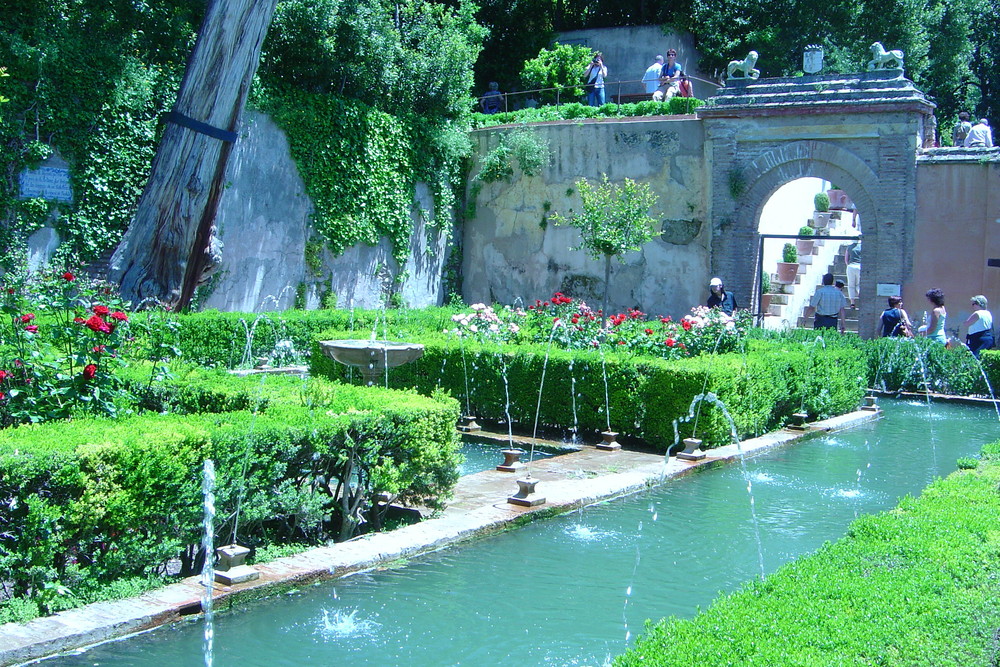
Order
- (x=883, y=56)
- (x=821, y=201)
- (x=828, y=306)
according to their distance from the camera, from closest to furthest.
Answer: (x=828, y=306) → (x=883, y=56) → (x=821, y=201)

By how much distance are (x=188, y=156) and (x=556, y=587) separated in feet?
32.6

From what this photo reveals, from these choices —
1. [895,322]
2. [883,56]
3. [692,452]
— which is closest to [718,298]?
[895,322]

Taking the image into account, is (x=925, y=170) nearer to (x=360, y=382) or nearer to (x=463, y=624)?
(x=360, y=382)

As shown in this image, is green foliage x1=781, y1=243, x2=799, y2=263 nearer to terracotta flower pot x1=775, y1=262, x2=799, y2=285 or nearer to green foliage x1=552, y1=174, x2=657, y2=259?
terracotta flower pot x1=775, y1=262, x2=799, y2=285

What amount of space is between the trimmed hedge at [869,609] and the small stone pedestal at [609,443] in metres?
4.31

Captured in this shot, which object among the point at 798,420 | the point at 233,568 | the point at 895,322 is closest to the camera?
the point at 233,568

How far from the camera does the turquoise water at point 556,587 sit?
4383 millimetres

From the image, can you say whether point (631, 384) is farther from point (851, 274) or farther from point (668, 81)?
point (851, 274)

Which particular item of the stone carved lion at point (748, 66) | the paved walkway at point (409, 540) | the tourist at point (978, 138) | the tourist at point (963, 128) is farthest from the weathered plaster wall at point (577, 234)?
the paved walkway at point (409, 540)

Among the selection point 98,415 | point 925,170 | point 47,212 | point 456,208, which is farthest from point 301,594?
point 456,208

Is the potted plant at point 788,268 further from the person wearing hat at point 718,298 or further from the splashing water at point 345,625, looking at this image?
the splashing water at point 345,625

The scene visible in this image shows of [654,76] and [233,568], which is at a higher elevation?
[654,76]

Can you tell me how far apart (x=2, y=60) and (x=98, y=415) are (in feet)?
28.5

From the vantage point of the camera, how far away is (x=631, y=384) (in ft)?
30.4
